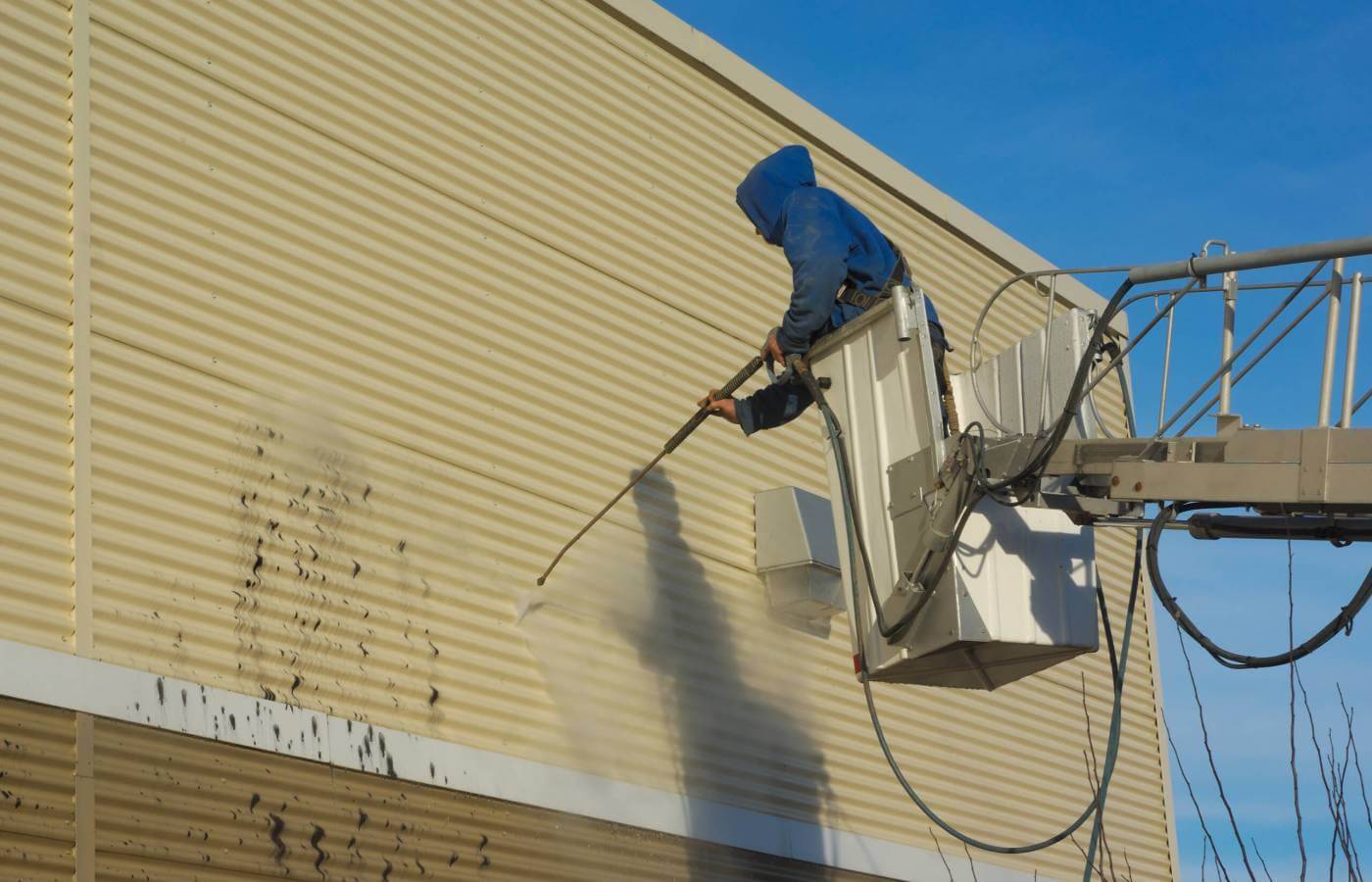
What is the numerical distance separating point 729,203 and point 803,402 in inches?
131

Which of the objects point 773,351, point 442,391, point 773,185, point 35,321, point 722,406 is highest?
point 773,185

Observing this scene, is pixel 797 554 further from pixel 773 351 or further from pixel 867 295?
pixel 867 295

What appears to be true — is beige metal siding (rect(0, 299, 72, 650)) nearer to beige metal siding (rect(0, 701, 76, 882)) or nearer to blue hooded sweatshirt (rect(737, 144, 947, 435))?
beige metal siding (rect(0, 701, 76, 882))

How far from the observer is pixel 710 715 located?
35.1 ft

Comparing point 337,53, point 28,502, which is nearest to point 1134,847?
point 337,53

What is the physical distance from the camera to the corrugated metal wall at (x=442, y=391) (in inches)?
317

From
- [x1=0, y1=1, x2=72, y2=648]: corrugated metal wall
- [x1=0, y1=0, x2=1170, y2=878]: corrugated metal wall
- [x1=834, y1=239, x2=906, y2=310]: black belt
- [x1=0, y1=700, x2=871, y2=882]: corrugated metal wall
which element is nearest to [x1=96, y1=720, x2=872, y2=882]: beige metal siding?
[x1=0, y1=700, x2=871, y2=882]: corrugated metal wall

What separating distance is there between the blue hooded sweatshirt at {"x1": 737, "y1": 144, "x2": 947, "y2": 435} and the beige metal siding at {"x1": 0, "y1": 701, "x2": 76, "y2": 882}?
12.1 feet

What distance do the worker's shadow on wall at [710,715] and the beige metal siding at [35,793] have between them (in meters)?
3.89

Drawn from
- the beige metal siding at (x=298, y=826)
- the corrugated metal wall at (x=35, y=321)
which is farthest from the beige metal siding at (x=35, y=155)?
the beige metal siding at (x=298, y=826)

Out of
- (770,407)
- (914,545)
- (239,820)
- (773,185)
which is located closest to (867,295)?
(773,185)

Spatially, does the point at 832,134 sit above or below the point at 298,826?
above

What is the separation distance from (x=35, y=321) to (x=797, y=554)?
5086mm

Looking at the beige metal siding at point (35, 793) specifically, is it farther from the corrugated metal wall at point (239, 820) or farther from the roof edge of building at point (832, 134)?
the roof edge of building at point (832, 134)
